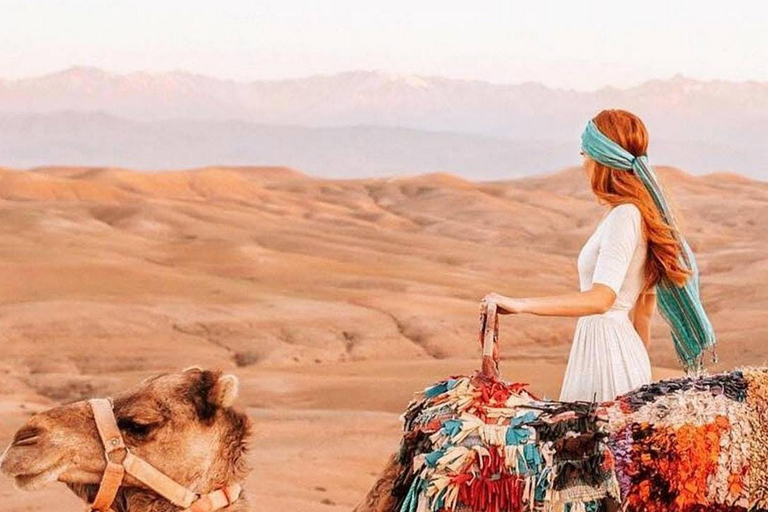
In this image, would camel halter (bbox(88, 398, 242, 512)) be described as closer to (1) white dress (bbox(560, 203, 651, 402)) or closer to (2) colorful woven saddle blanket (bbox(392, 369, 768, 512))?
(2) colorful woven saddle blanket (bbox(392, 369, 768, 512))

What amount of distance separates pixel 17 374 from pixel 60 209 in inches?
1337

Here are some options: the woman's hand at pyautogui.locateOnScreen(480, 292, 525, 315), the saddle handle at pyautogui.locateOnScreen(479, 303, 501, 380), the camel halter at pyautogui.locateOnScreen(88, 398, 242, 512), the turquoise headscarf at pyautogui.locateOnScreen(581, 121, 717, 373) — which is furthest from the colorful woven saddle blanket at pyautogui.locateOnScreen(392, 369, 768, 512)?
the camel halter at pyautogui.locateOnScreen(88, 398, 242, 512)

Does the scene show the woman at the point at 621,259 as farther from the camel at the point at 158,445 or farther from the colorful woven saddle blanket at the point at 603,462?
the camel at the point at 158,445

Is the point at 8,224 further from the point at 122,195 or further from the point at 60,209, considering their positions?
the point at 122,195

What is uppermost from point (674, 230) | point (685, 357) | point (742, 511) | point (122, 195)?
point (674, 230)

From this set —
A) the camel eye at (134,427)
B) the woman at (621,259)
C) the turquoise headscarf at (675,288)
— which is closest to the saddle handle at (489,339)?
the woman at (621,259)

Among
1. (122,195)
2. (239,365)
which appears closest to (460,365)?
(239,365)

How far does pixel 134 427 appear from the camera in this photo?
425 cm

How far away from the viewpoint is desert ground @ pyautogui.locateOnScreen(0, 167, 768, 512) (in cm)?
1627

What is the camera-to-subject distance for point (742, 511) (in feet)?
13.7

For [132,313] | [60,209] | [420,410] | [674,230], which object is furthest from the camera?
[60,209]

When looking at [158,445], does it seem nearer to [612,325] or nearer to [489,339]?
[489,339]

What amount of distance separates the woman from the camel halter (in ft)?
5.20

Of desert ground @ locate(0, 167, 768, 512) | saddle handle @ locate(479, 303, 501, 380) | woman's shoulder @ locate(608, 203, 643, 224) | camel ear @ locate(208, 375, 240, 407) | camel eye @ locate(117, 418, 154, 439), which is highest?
woman's shoulder @ locate(608, 203, 643, 224)
